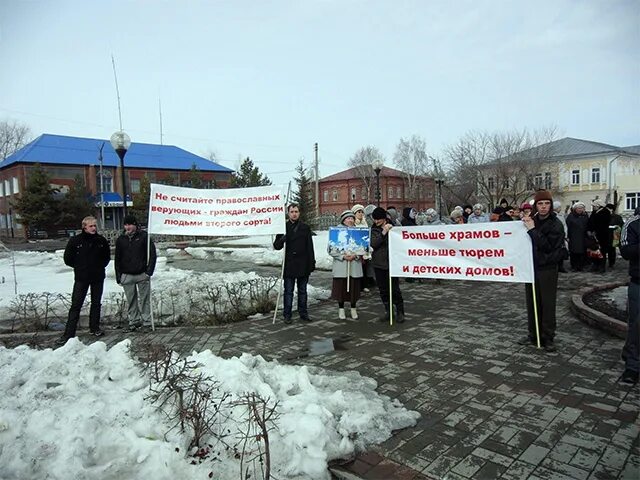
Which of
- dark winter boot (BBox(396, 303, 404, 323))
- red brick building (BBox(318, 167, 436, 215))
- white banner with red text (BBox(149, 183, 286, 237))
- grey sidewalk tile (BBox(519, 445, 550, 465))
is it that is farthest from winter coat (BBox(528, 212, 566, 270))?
red brick building (BBox(318, 167, 436, 215))

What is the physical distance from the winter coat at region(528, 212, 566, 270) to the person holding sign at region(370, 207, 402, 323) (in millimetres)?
2300

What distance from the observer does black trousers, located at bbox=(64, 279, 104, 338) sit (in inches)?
268

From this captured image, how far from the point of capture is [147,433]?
331cm

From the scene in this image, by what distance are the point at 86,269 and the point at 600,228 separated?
12.6 m

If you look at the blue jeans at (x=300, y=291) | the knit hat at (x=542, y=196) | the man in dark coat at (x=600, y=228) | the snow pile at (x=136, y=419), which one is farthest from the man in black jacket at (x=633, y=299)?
the man in dark coat at (x=600, y=228)

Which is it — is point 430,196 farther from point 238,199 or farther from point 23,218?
point 238,199

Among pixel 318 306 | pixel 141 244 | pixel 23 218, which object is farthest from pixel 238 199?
pixel 23 218

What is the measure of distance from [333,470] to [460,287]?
810 centimetres

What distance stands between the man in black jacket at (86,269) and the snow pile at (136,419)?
209 centimetres

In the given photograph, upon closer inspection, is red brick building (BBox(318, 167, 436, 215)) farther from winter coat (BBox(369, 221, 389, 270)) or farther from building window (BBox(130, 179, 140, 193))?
winter coat (BBox(369, 221, 389, 270))

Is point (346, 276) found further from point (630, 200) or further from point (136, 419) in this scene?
point (630, 200)

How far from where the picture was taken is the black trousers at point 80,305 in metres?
6.80

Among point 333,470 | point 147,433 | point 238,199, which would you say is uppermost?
point 238,199

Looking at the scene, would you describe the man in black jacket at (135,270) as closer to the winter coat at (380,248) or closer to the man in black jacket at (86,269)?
the man in black jacket at (86,269)
